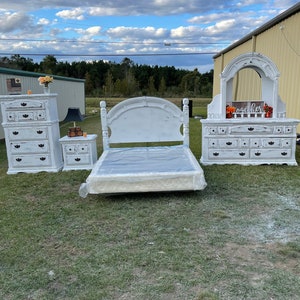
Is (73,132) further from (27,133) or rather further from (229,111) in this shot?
(229,111)

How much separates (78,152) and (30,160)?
83 cm

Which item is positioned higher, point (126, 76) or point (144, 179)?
point (126, 76)

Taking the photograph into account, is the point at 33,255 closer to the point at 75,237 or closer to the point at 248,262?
the point at 75,237

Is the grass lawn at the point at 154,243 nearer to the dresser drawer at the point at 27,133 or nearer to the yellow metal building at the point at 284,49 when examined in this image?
the dresser drawer at the point at 27,133

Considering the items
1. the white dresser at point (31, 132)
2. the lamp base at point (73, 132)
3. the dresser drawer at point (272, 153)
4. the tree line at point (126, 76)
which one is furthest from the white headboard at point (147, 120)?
the tree line at point (126, 76)

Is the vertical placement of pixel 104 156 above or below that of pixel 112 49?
below

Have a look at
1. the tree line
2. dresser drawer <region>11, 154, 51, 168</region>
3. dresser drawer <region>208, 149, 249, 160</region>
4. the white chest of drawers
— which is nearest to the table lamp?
dresser drawer <region>11, 154, 51, 168</region>

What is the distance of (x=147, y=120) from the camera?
5.29 m

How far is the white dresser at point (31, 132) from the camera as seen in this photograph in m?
5.02

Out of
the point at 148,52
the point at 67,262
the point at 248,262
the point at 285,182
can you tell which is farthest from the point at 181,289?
the point at 148,52

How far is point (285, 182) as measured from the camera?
4.35 metres

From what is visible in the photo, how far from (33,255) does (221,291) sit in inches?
60.4

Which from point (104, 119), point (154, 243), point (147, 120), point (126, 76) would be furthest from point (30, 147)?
point (126, 76)

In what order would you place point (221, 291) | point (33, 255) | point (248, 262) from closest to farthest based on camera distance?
point (221, 291) < point (248, 262) < point (33, 255)
